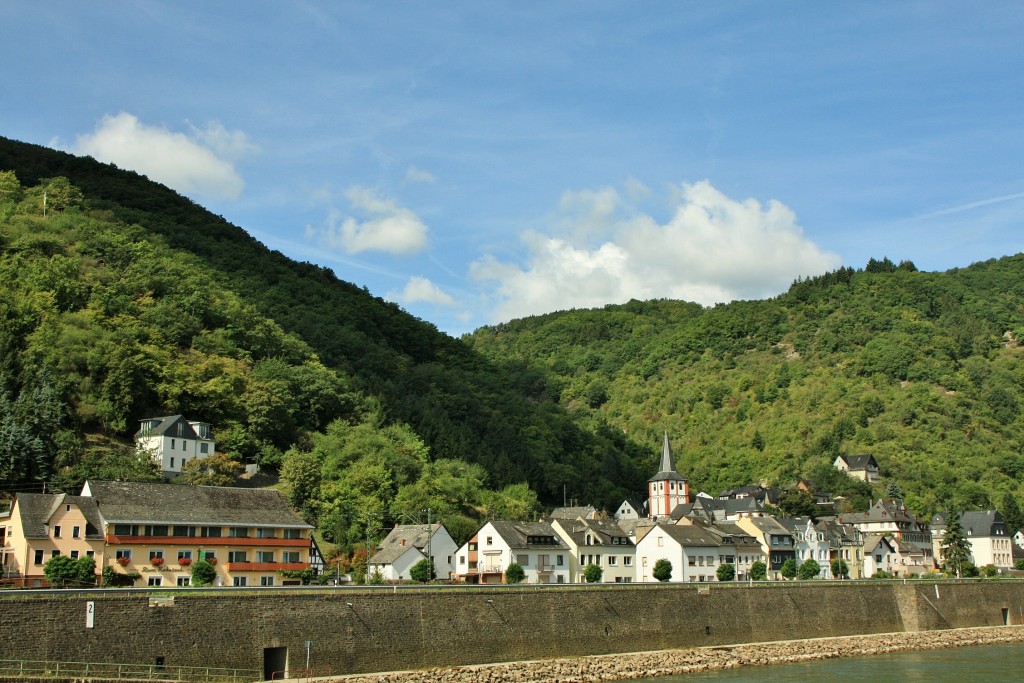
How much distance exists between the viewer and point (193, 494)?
164 ft

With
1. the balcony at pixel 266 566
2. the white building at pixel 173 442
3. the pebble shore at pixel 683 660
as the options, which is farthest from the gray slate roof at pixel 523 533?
the white building at pixel 173 442

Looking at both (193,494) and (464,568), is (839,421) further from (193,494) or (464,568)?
(193,494)

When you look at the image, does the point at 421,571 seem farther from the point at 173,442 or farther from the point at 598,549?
the point at 173,442

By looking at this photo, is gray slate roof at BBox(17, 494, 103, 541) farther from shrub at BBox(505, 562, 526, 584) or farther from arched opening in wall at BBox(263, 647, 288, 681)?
shrub at BBox(505, 562, 526, 584)

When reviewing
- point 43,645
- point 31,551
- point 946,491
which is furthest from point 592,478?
point 43,645

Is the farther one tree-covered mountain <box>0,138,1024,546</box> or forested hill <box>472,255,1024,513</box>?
forested hill <box>472,255,1024,513</box>

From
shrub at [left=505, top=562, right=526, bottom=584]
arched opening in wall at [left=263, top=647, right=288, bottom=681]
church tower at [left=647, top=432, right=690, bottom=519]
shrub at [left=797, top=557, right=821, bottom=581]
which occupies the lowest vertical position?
arched opening in wall at [left=263, top=647, right=288, bottom=681]

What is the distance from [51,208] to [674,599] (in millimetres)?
105487

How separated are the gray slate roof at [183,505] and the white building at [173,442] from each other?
22.2 metres

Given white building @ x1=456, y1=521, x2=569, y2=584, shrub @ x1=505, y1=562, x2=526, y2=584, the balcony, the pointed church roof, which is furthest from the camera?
the pointed church roof

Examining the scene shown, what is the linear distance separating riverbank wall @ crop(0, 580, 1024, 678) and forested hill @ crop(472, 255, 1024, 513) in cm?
6899

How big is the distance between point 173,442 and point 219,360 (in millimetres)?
15759

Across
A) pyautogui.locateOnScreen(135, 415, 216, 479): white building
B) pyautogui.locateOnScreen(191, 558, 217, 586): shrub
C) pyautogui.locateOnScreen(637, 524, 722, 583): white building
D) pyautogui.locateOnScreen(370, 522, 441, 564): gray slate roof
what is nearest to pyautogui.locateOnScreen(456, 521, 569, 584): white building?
pyautogui.locateOnScreen(370, 522, 441, 564): gray slate roof

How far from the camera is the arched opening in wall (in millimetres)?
35756
